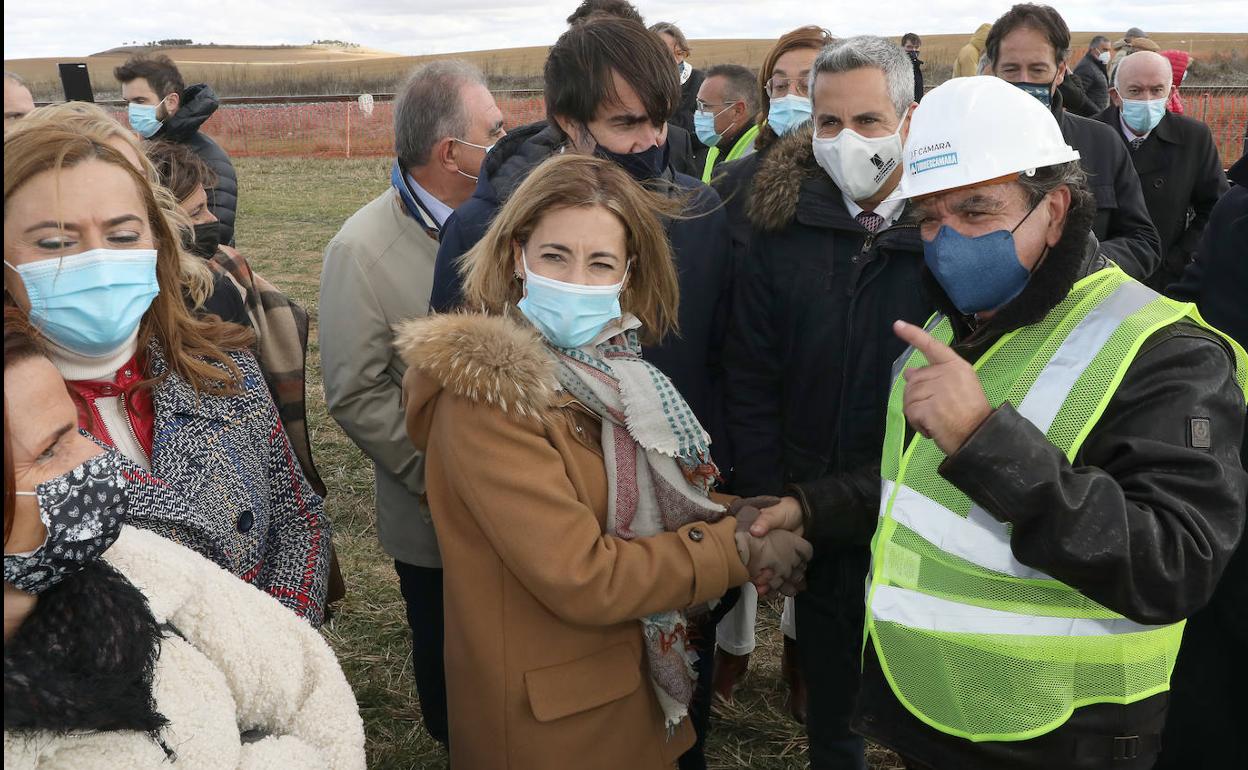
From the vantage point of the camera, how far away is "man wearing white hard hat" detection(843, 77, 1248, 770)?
1599mm

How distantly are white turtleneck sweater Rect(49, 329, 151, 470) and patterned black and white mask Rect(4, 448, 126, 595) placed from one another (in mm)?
728

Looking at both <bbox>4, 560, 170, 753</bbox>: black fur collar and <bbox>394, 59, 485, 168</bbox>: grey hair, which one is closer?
<bbox>4, 560, 170, 753</bbox>: black fur collar

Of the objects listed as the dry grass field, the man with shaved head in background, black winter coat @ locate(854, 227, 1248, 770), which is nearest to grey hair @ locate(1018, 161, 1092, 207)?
black winter coat @ locate(854, 227, 1248, 770)

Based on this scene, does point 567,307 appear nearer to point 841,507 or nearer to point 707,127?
point 841,507

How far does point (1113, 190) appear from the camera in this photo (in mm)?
3922

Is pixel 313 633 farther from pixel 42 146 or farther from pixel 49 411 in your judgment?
pixel 42 146

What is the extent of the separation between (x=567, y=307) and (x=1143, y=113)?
543cm

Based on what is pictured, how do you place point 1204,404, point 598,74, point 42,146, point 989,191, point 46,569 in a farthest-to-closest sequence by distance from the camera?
point 598,74 < point 42,146 < point 989,191 < point 1204,404 < point 46,569

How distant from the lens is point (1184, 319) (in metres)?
1.73

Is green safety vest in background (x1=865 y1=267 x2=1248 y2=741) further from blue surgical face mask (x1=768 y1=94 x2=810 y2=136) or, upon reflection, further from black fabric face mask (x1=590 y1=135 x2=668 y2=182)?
blue surgical face mask (x1=768 y1=94 x2=810 y2=136)

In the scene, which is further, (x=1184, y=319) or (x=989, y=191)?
(x=989, y=191)

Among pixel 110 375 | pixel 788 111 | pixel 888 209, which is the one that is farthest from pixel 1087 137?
pixel 110 375

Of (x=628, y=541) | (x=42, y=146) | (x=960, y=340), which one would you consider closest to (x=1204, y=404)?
(x=960, y=340)

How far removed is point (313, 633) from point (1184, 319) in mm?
1700
